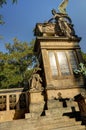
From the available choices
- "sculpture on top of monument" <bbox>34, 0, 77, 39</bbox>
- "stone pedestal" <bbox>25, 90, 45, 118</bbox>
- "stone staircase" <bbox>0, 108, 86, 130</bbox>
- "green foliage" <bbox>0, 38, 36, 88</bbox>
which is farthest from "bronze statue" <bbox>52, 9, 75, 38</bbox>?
"green foliage" <bbox>0, 38, 36, 88</bbox>

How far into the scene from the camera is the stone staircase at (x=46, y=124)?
661 centimetres

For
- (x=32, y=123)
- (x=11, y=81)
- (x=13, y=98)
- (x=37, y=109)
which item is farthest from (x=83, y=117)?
(x=11, y=81)

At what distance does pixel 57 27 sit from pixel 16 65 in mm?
13033

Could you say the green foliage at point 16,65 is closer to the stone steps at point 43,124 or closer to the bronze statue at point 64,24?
the bronze statue at point 64,24

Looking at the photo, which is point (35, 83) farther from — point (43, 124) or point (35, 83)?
A: point (43, 124)

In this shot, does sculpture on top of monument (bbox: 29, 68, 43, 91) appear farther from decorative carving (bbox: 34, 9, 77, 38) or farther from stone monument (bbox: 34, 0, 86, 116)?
decorative carving (bbox: 34, 9, 77, 38)

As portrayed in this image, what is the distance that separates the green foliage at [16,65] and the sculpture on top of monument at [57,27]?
976 centimetres

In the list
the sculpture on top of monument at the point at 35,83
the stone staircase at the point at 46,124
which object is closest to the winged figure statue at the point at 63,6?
the sculpture on top of monument at the point at 35,83

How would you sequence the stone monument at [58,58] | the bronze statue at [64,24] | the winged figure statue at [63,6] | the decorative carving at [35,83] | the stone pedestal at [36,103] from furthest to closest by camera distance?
the winged figure statue at [63,6]
the bronze statue at [64,24]
the stone monument at [58,58]
the decorative carving at [35,83]
the stone pedestal at [36,103]

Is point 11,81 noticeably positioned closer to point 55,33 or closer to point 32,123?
point 55,33

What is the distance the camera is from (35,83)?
1011 cm

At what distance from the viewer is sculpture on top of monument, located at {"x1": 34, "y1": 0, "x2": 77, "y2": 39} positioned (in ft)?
41.8

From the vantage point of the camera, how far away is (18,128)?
6.57 m

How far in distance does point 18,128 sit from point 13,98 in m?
3.95
